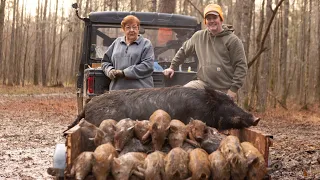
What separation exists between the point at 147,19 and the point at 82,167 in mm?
7247

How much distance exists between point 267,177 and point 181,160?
22.5 inches

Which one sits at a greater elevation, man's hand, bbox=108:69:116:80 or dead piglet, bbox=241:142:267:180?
man's hand, bbox=108:69:116:80

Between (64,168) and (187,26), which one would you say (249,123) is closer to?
(64,168)

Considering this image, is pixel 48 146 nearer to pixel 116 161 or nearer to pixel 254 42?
pixel 116 161

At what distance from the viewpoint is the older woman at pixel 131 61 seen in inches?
225

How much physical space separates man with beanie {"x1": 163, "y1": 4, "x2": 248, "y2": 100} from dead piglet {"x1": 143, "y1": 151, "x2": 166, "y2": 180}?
109 inches

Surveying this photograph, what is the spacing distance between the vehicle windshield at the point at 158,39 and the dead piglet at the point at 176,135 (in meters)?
6.47

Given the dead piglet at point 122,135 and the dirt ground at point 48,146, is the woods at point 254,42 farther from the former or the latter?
the dead piglet at point 122,135

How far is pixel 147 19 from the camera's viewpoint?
9859 mm

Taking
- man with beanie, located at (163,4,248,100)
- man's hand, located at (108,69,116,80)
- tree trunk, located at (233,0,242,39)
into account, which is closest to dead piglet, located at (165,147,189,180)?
man with beanie, located at (163,4,248,100)

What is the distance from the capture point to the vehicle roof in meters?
9.80

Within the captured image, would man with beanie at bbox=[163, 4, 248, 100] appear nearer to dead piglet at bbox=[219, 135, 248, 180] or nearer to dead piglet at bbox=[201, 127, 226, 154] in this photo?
dead piglet at bbox=[201, 127, 226, 154]

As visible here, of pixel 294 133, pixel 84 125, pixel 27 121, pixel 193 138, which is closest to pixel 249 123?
pixel 193 138

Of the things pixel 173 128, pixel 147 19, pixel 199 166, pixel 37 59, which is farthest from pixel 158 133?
pixel 37 59
